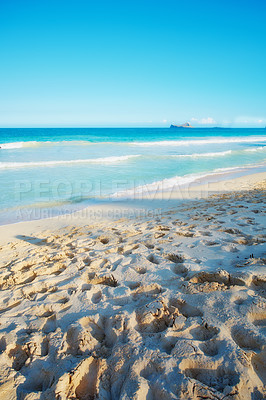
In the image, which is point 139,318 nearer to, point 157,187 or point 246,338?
point 246,338

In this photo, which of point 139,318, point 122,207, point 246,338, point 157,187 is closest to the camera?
point 246,338

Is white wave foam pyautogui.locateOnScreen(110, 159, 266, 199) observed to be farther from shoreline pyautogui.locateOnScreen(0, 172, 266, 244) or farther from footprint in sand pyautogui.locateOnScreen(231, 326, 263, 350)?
footprint in sand pyautogui.locateOnScreen(231, 326, 263, 350)

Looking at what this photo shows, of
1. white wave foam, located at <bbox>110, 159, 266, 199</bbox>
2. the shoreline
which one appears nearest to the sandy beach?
the shoreline

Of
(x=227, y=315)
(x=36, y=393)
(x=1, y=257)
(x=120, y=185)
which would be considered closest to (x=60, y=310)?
(x=36, y=393)

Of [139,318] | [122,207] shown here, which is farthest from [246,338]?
[122,207]

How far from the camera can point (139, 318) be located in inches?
85.6

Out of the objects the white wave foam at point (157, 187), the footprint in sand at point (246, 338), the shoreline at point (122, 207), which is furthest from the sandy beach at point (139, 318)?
the white wave foam at point (157, 187)

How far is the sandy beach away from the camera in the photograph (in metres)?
1.62

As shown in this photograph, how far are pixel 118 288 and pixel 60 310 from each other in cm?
66

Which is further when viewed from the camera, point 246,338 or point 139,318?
point 139,318

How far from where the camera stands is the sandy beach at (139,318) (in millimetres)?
1621

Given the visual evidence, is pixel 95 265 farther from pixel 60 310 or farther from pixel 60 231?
pixel 60 231

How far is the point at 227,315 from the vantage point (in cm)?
205

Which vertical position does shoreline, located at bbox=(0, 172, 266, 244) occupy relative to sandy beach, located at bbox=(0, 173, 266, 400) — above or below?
below
